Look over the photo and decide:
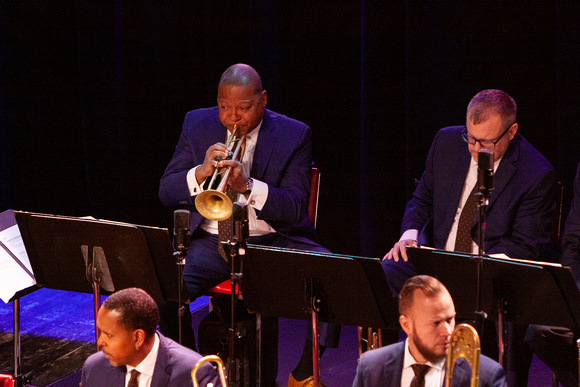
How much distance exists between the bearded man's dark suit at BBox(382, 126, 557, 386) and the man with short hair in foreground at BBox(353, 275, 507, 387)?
1248 mm

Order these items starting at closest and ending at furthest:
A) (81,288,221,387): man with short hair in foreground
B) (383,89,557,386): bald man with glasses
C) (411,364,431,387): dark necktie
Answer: (411,364,431,387): dark necktie, (81,288,221,387): man with short hair in foreground, (383,89,557,386): bald man with glasses

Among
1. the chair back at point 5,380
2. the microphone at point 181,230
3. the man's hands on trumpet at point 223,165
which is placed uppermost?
the man's hands on trumpet at point 223,165

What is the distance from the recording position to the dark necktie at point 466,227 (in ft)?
14.3

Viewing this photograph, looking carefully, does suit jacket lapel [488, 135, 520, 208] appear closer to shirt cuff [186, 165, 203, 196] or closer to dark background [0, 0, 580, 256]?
dark background [0, 0, 580, 256]

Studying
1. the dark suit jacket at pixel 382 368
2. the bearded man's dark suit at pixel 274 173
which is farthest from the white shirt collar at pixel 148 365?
the bearded man's dark suit at pixel 274 173

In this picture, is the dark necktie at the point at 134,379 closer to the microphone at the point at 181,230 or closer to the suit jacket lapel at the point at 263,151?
the microphone at the point at 181,230

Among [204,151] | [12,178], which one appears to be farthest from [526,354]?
[12,178]

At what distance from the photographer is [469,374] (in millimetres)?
2982

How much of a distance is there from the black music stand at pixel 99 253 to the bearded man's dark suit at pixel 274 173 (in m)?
A: 0.51

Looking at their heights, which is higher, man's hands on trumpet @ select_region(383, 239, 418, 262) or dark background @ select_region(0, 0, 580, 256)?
dark background @ select_region(0, 0, 580, 256)

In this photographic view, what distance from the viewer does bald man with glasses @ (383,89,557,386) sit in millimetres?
4211

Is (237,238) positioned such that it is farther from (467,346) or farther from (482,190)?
(467,346)

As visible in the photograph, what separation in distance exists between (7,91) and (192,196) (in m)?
2.91

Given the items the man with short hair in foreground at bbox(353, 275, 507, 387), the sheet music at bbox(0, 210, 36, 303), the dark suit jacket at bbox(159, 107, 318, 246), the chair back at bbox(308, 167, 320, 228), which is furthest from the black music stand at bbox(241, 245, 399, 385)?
the sheet music at bbox(0, 210, 36, 303)
